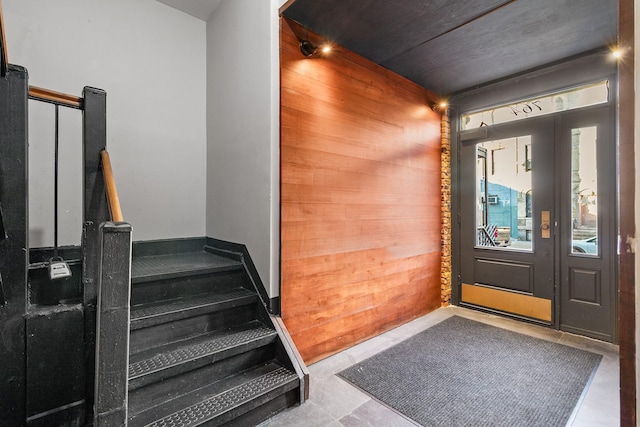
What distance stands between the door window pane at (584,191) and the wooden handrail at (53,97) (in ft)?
13.9

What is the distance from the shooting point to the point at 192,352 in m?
1.84

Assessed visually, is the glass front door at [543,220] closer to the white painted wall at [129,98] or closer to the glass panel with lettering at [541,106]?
the glass panel with lettering at [541,106]

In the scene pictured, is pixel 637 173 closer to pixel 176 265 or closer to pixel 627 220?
pixel 627 220

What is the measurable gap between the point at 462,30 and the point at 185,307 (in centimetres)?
309

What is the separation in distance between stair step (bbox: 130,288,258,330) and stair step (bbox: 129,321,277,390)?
0.17 meters

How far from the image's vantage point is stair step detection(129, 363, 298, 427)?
1.57 meters

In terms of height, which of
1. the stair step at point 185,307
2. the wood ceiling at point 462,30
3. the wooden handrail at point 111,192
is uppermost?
the wood ceiling at point 462,30

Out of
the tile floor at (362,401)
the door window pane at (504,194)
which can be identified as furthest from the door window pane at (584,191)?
the tile floor at (362,401)

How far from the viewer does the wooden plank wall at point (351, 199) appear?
8.00 ft

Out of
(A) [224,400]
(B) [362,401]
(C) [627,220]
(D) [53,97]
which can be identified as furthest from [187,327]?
(C) [627,220]

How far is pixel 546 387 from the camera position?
221 cm

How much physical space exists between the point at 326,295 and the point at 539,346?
2.10 meters

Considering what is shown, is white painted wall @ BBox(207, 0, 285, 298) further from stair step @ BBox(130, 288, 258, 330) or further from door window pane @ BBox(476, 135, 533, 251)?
door window pane @ BBox(476, 135, 533, 251)

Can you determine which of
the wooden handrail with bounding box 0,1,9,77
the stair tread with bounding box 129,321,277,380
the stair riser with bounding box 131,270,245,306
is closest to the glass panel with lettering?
the stair riser with bounding box 131,270,245,306
